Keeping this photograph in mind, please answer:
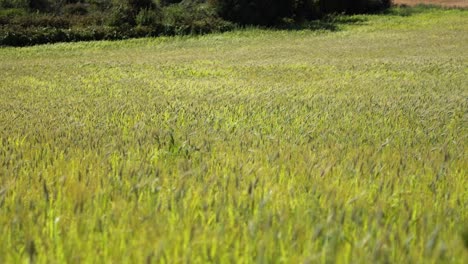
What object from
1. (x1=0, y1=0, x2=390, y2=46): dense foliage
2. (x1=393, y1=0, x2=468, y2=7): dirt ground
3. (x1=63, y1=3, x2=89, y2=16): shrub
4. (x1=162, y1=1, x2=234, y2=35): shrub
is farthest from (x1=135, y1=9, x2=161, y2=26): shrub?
(x1=393, y1=0, x2=468, y2=7): dirt ground

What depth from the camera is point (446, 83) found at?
9469 millimetres

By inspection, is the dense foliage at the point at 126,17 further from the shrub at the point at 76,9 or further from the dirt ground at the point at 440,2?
the dirt ground at the point at 440,2

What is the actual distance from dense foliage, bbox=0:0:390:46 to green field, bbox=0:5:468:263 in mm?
24140

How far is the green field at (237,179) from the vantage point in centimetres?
184

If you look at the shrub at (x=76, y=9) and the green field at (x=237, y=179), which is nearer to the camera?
the green field at (x=237, y=179)

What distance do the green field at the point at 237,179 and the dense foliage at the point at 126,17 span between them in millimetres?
24140

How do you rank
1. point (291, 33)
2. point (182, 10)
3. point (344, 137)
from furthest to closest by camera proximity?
point (182, 10)
point (291, 33)
point (344, 137)

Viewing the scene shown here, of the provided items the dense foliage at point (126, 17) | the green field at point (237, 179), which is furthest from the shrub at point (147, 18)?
the green field at point (237, 179)

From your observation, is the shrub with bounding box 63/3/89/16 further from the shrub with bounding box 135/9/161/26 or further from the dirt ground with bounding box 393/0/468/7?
the dirt ground with bounding box 393/0/468/7

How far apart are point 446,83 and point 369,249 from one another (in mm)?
8329

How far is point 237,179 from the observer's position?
2604 mm

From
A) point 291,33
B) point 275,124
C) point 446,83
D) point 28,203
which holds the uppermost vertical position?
point 28,203

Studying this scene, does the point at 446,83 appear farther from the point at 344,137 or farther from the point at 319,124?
the point at 344,137

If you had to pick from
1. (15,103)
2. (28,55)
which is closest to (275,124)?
(15,103)
